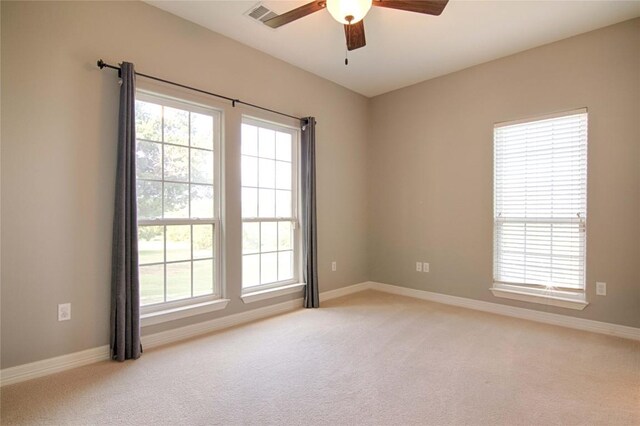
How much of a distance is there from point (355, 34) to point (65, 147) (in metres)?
2.29

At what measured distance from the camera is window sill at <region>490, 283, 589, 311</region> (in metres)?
3.21

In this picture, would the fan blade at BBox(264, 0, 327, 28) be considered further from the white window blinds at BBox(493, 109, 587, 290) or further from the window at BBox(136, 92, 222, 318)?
the white window blinds at BBox(493, 109, 587, 290)

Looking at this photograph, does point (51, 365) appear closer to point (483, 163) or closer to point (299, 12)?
point (299, 12)

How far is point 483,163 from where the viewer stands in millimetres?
3801

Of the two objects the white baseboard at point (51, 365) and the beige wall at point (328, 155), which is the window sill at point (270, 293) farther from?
the white baseboard at point (51, 365)

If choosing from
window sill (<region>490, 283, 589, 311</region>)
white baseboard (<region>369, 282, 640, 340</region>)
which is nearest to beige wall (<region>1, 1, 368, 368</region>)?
white baseboard (<region>369, 282, 640, 340</region>)

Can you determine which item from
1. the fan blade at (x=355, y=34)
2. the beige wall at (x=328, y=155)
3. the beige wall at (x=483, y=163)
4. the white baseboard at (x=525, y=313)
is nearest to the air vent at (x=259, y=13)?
the beige wall at (x=328, y=155)

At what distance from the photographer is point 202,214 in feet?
10.3

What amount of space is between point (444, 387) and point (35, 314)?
280 centimetres

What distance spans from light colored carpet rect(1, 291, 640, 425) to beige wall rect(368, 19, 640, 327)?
2.75 feet

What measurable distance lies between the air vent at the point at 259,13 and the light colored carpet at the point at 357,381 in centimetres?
280

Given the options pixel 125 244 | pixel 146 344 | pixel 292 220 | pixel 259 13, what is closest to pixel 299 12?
pixel 259 13

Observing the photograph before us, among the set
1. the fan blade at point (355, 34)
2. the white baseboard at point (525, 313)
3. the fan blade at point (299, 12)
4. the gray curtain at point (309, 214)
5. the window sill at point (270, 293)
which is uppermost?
the fan blade at point (299, 12)

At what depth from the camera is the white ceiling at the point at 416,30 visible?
2.75m
